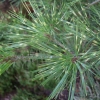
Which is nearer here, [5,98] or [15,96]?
[15,96]

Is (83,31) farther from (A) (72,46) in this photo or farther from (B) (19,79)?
(B) (19,79)

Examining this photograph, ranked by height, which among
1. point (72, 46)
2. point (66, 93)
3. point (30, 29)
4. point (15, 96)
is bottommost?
point (66, 93)

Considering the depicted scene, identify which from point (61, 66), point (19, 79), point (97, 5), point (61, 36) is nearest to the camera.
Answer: point (61, 66)

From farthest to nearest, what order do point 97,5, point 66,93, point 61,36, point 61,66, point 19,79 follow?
point 19,79 → point 66,93 → point 97,5 → point 61,36 → point 61,66

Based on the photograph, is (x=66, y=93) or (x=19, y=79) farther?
(x=19, y=79)

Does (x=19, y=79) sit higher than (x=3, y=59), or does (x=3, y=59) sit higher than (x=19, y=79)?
(x=3, y=59)

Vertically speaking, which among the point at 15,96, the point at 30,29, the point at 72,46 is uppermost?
the point at 30,29

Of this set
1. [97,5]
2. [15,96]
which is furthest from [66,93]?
[97,5]

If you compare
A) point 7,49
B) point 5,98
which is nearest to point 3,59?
point 7,49

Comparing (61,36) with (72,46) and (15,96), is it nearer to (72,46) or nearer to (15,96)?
(72,46)
